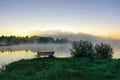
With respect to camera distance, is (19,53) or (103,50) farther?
(19,53)

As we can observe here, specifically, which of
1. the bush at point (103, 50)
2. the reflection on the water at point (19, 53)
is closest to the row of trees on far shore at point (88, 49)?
the bush at point (103, 50)

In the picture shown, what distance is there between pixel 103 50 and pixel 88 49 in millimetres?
2392

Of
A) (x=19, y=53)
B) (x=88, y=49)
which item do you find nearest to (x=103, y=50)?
(x=88, y=49)

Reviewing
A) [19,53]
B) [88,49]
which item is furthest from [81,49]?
[19,53]

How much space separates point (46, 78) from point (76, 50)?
19448mm

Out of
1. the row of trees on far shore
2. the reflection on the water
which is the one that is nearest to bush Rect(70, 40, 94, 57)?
the row of trees on far shore

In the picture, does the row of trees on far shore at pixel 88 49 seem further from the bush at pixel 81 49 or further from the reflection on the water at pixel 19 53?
the reflection on the water at pixel 19 53

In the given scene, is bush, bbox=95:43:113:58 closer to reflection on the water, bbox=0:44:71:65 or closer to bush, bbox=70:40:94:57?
bush, bbox=70:40:94:57

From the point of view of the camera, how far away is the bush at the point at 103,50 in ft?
131

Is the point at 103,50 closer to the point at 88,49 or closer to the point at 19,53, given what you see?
the point at 88,49

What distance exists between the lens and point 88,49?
3919 centimetres

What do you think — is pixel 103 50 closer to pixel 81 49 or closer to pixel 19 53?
pixel 81 49

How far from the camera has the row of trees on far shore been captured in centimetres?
3934

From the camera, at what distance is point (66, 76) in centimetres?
2109
